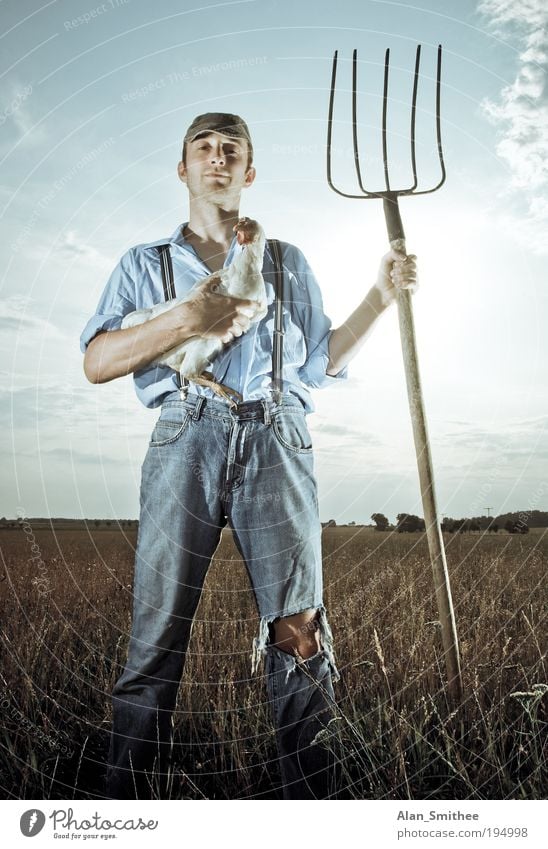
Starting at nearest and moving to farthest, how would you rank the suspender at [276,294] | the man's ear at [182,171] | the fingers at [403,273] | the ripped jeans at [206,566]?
1. the ripped jeans at [206,566]
2. the suspender at [276,294]
3. the fingers at [403,273]
4. the man's ear at [182,171]

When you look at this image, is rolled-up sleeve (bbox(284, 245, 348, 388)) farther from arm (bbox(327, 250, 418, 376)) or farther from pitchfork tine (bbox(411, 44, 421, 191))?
pitchfork tine (bbox(411, 44, 421, 191))

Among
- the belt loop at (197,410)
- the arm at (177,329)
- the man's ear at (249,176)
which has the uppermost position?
the man's ear at (249,176)

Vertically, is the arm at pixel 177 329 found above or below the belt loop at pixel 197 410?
above

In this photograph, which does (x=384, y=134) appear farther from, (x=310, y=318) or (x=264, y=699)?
(x=264, y=699)

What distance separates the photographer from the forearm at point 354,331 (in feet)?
6.19

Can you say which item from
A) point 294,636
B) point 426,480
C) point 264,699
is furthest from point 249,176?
point 264,699

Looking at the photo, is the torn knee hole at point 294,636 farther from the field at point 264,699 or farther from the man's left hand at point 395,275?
the man's left hand at point 395,275

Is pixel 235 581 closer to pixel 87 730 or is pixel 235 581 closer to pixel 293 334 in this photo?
pixel 87 730

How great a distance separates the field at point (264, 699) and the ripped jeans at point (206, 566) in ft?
0.40

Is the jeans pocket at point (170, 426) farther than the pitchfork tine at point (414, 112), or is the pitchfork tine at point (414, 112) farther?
the pitchfork tine at point (414, 112)

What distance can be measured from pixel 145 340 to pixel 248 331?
0.28m

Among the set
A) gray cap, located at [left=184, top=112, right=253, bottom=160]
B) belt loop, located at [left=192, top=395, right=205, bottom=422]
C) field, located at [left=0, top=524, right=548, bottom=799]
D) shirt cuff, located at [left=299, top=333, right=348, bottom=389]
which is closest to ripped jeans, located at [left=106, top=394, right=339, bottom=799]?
belt loop, located at [left=192, top=395, right=205, bottom=422]

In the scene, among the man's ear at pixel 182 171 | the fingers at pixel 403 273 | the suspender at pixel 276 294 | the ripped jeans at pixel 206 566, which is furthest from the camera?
the man's ear at pixel 182 171
